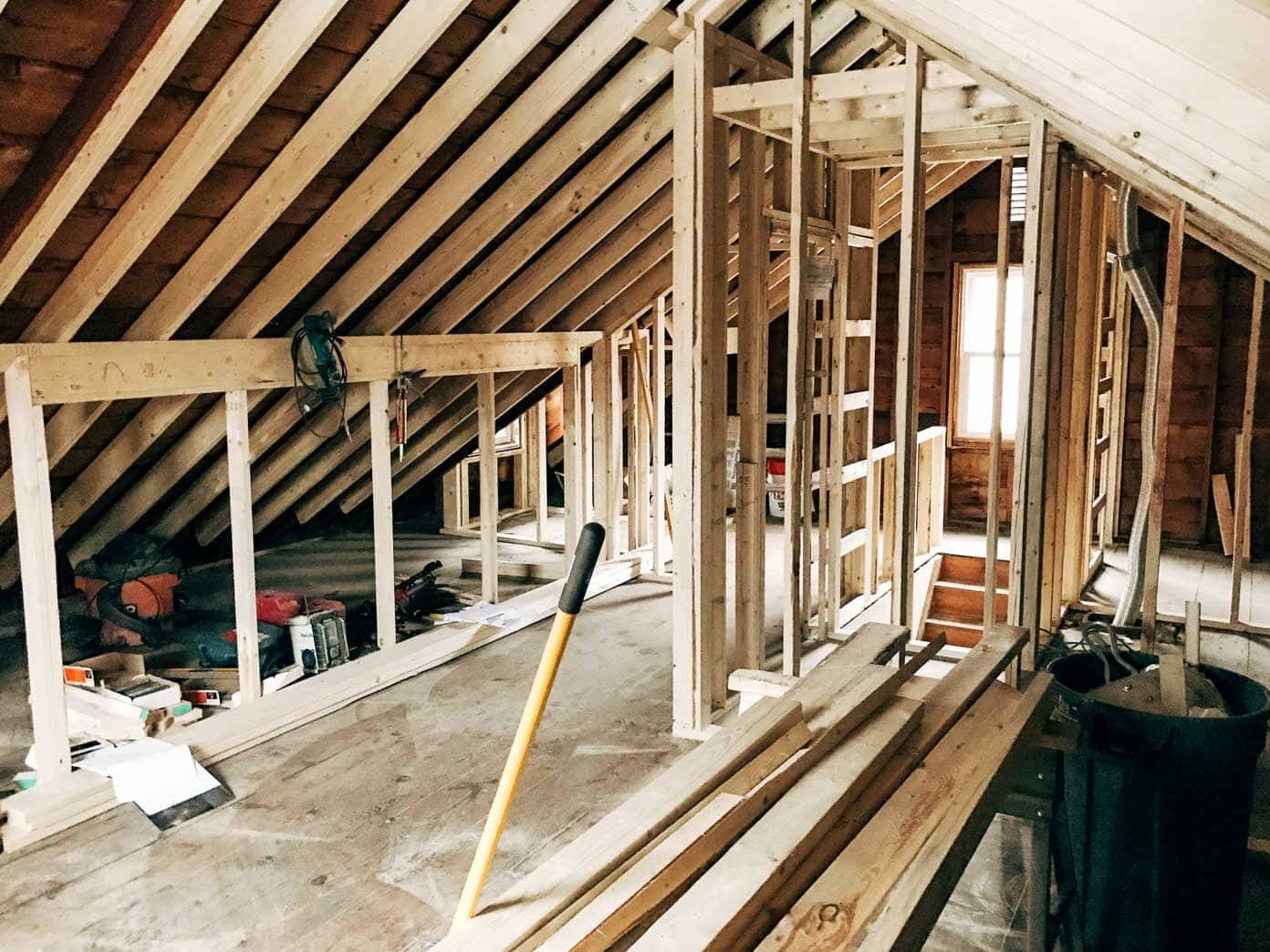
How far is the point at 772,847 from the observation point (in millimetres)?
1679

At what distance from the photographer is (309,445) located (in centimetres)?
556

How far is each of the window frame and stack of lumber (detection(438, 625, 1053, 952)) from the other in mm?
6186

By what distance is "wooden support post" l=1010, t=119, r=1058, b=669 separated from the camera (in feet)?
12.2

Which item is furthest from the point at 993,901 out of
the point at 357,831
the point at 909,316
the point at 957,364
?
the point at 957,364

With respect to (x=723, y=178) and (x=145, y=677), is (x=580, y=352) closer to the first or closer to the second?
(x=723, y=178)

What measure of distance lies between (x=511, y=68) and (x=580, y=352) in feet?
9.67

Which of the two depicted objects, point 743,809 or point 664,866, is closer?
point 664,866

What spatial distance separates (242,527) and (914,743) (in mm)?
2861

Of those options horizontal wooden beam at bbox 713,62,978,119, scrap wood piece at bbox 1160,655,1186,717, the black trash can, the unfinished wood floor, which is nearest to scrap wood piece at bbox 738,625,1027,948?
the black trash can

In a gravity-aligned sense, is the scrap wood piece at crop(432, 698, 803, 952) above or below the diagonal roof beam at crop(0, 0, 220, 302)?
below

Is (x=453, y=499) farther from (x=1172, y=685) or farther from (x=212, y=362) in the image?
(x=1172, y=685)

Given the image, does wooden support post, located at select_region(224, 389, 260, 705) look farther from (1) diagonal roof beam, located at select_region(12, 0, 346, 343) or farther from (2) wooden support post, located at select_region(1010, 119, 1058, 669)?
(2) wooden support post, located at select_region(1010, 119, 1058, 669)

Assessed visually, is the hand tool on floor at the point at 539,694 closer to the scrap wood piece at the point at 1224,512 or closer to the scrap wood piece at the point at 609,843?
the scrap wood piece at the point at 609,843

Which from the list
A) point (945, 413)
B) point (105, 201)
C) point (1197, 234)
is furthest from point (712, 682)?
point (945, 413)
